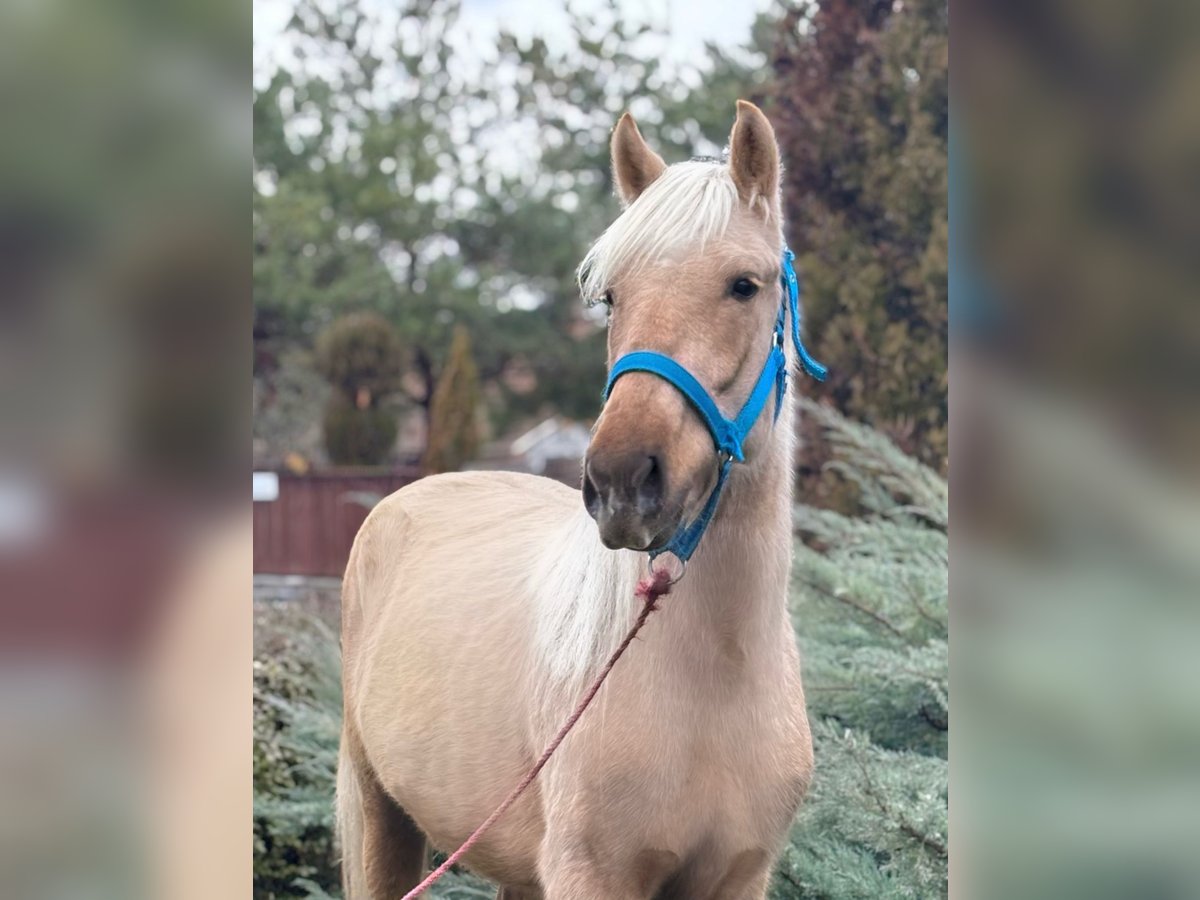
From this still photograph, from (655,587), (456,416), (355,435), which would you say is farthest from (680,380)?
(355,435)

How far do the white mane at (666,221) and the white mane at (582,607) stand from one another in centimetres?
55

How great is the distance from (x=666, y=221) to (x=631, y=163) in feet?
1.11

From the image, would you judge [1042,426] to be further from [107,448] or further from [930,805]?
[930,805]

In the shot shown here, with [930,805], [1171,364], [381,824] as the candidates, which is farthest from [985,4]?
[381,824]

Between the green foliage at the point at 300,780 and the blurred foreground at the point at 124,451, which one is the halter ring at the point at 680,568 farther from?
the green foliage at the point at 300,780

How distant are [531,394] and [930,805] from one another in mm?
15254

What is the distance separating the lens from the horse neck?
2.11 meters

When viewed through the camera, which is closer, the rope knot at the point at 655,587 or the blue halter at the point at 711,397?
the blue halter at the point at 711,397

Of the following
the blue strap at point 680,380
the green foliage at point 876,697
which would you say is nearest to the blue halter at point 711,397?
the blue strap at point 680,380

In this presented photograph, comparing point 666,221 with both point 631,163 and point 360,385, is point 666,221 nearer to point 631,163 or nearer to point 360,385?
point 631,163

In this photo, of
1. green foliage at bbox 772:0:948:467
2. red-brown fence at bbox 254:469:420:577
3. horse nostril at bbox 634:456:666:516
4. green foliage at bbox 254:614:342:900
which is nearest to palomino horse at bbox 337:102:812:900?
horse nostril at bbox 634:456:666:516

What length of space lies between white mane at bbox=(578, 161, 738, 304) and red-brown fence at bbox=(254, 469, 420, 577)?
10.1 metres

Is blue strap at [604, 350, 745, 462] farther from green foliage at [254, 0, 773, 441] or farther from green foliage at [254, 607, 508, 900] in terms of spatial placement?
green foliage at [254, 0, 773, 441]

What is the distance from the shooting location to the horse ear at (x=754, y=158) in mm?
2021
